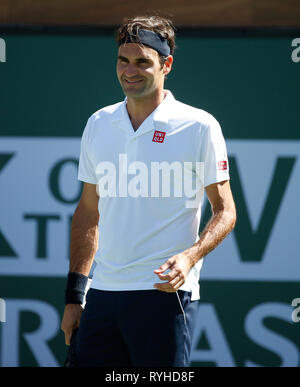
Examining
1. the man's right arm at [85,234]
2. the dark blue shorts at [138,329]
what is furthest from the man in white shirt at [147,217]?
the man's right arm at [85,234]

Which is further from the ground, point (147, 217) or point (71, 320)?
point (147, 217)

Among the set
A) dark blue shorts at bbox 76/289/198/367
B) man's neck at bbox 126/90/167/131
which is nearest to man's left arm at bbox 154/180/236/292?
dark blue shorts at bbox 76/289/198/367

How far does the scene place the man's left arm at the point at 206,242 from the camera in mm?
2559

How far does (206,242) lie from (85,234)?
611 mm

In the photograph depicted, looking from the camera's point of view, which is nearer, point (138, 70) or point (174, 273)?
point (174, 273)

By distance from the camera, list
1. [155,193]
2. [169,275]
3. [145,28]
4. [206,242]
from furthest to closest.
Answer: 1. [145,28]
2. [155,193]
3. [206,242]
4. [169,275]

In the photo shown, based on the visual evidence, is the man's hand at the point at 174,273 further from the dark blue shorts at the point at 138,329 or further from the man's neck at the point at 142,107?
the man's neck at the point at 142,107

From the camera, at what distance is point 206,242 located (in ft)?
9.06

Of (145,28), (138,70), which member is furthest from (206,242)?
(145,28)

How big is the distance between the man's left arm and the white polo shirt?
64 mm

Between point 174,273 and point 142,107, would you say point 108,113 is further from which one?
point 174,273

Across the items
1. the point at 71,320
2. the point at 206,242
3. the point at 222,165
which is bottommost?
the point at 71,320

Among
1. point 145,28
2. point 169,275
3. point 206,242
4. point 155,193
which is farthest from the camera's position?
point 145,28
